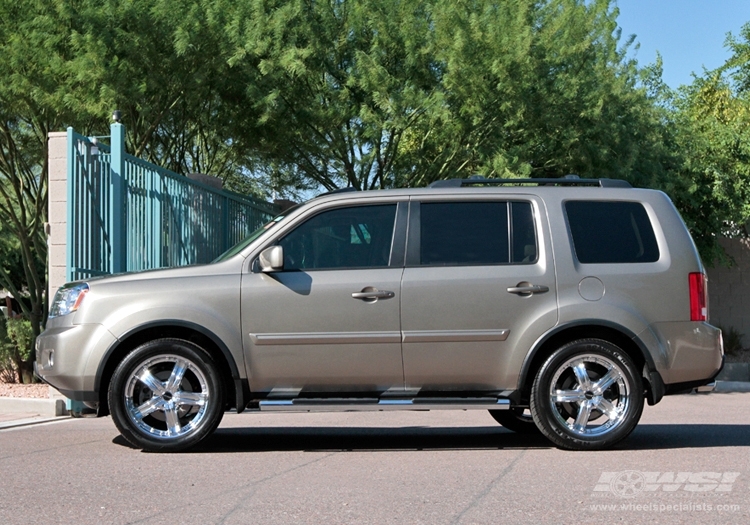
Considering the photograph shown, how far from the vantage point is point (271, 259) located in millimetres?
8047

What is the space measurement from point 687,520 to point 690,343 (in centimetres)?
289

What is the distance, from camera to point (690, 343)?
327 inches

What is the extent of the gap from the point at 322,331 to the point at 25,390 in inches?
349

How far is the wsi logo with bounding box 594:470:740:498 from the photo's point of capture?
21.3ft

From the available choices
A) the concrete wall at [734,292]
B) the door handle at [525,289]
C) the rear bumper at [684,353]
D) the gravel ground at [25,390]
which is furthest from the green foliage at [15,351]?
the concrete wall at [734,292]

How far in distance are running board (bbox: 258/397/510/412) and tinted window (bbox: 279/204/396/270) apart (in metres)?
1.02

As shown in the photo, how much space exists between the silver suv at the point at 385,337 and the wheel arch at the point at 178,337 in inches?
0.4

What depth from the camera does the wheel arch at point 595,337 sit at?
8164mm

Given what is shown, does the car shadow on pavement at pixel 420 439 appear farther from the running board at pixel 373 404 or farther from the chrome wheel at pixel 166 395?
the running board at pixel 373 404

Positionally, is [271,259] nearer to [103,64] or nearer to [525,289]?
[525,289]

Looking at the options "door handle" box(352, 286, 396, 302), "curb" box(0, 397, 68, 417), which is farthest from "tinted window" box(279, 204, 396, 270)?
"curb" box(0, 397, 68, 417)

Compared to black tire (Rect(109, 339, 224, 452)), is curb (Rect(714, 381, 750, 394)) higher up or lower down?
lower down

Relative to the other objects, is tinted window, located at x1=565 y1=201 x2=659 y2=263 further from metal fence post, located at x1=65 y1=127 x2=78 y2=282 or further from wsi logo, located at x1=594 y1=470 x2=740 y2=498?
metal fence post, located at x1=65 y1=127 x2=78 y2=282

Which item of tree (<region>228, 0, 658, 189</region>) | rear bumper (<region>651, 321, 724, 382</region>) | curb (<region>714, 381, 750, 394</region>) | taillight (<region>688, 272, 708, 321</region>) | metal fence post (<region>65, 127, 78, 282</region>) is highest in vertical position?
tree (<region>228, 0, 658, 189</region>)
